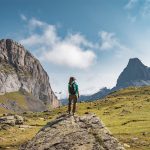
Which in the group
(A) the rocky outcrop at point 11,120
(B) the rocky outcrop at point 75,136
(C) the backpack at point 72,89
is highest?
(C) the backpack at point 72,89

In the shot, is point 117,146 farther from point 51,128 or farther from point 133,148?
point 133,148

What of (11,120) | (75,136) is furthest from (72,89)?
(11,120)

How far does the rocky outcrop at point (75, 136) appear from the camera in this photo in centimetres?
2666

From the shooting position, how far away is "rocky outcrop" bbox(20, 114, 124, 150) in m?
26.7

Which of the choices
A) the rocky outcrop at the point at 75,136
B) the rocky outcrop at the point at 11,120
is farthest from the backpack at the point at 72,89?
the rocky outcrop at the point at 11,120

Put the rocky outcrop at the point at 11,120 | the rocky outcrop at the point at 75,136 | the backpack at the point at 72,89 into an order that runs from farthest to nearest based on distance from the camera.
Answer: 1. the rocky outcrop at the point at 11,120
2. the backpack at the point at 72,89
3. the rocky outcrop at the point at 75,136

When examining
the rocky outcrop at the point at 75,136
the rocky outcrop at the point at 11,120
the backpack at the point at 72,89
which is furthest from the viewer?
the rocky outcrop at the point at 11,120

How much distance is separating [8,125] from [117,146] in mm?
46451

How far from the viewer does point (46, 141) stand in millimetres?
27562

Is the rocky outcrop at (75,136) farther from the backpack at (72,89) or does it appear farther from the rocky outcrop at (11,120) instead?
the rocky outcrop at (11,120)

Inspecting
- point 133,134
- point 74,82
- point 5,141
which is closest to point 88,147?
point 74,82

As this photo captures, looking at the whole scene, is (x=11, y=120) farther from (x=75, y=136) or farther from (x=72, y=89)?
(x=75, y=136)

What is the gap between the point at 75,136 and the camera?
27344 millimetres

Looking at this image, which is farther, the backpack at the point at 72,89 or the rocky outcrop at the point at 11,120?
the rocky outcrop at the point at 11,120
